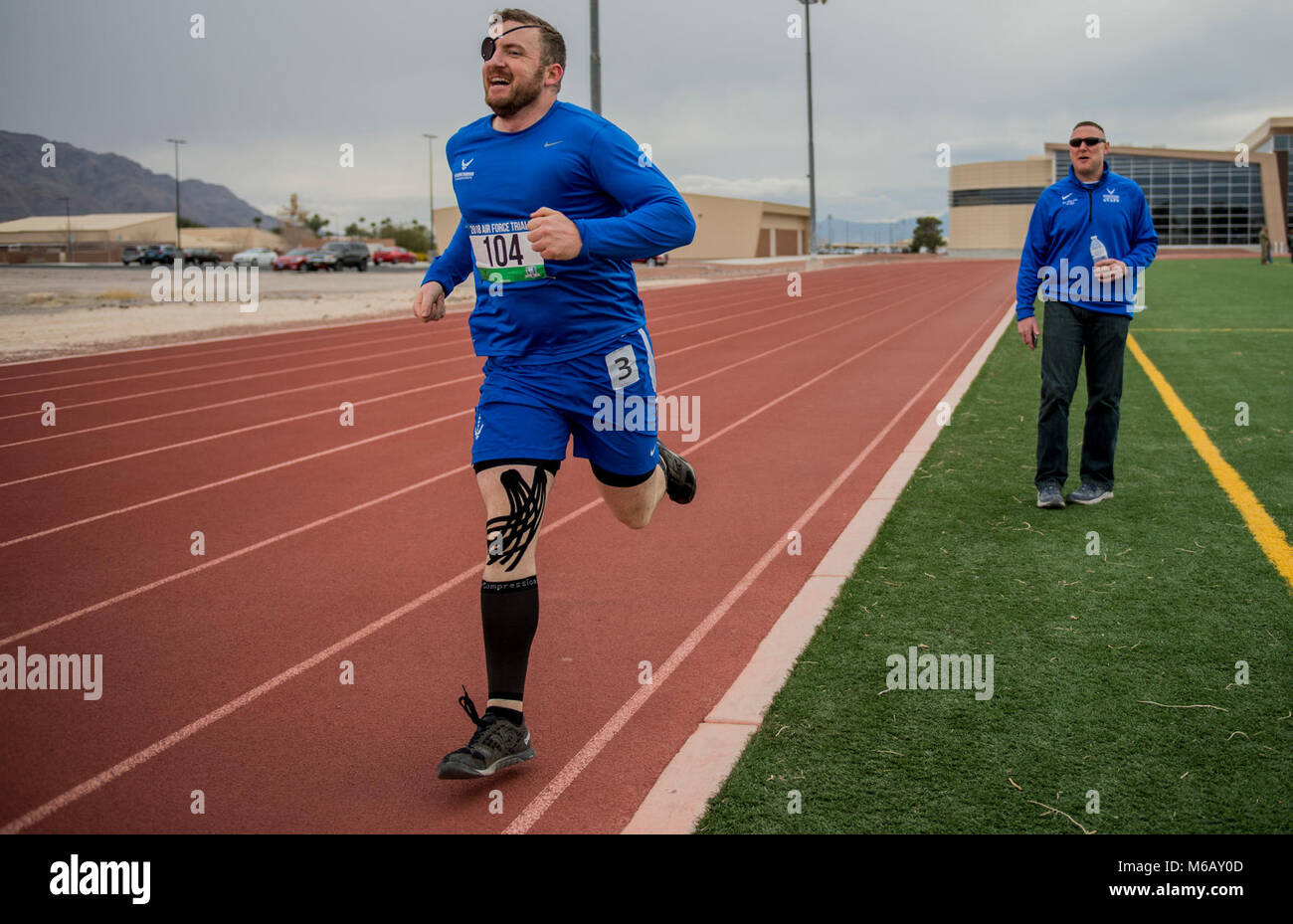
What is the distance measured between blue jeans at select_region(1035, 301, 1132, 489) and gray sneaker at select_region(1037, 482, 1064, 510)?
0.06 meters

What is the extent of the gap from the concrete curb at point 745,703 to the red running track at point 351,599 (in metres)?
0.09

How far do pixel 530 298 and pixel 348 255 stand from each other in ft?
188

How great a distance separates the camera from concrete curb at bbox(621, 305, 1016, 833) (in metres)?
3.11

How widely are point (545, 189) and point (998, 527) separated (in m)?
3.58

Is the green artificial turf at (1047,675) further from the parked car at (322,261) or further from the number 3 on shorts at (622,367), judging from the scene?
the parked car at (322,261)

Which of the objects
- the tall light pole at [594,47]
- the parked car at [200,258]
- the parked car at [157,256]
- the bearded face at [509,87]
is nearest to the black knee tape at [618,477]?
the bearded face at [509,87]

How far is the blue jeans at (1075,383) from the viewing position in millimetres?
6312

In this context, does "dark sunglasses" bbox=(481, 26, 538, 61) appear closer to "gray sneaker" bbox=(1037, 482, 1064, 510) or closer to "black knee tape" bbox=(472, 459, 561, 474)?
"black knee tape" bbox=(472, 459, 561, 474)

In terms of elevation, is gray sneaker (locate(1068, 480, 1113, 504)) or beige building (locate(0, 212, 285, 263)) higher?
beige building (locate(0, 212, 285, 263))

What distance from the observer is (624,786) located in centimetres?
332

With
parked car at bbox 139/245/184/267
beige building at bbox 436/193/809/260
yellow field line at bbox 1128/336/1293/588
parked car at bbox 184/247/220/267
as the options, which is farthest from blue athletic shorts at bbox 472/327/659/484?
beige building at bbox 436/193/809/260

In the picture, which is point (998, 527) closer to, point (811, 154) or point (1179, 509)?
point (1179, 509)

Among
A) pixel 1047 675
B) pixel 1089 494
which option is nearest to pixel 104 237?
pixel 1089 494

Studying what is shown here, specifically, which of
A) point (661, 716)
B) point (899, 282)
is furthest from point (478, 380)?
point (899, 282)
